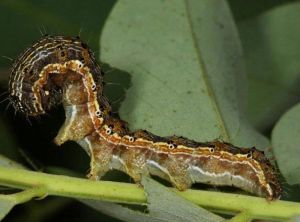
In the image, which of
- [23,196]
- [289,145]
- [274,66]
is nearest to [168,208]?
[23,196]

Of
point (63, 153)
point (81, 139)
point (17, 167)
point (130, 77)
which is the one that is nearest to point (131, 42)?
point (130, 77)

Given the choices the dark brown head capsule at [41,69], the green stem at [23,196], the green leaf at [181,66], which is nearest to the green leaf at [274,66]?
the green leaf at [181,66]

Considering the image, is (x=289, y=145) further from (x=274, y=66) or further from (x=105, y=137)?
(x=274, y=66)

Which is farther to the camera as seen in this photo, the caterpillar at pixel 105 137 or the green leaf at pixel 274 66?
the green leaf at pixel 274 66

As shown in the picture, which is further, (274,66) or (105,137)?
A: (274,66)

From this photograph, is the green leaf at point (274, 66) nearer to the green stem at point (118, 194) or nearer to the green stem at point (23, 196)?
the green stem at point (118, 194)
